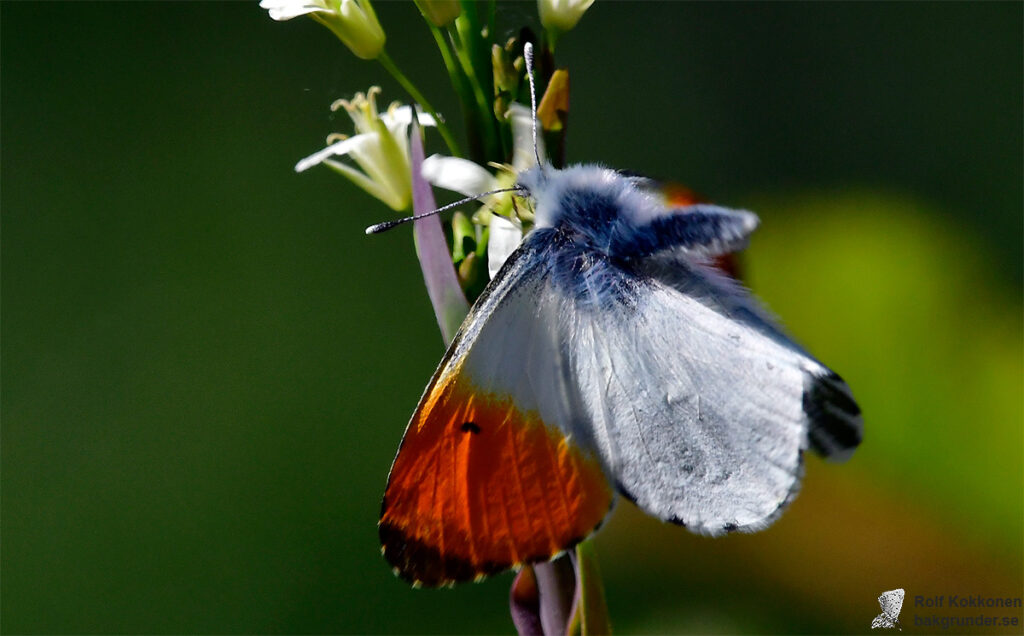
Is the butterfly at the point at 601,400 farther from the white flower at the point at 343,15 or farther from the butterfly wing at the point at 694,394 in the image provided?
the white flower at the point at 343,15

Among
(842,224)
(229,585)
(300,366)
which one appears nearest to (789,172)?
(842,224)

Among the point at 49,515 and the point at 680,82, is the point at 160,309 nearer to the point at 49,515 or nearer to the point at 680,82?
the point at 49,515

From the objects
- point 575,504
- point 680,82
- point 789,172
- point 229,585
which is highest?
point 680,82

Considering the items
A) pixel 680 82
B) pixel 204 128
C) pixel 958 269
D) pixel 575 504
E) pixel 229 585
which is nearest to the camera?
pixel 575 504

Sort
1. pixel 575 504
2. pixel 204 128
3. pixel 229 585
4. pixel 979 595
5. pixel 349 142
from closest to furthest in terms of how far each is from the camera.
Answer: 1. pixel 575 504
2. pixel 349 142
3. pixel 979 595
4. pixel 229 585
5. pixel 204 128

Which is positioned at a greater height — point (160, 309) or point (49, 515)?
point (160, 309)

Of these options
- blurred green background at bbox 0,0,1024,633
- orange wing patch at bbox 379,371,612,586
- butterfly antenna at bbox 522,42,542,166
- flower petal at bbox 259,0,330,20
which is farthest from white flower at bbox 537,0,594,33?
blurred green background at bbox 0,0,1024,633
